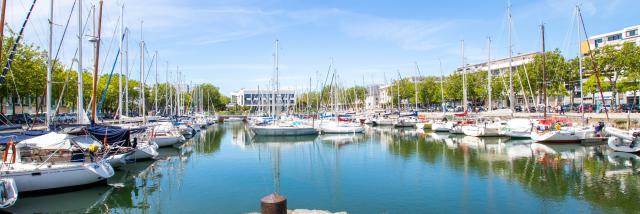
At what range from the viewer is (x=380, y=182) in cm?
2569

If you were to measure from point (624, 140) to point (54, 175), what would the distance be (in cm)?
4108

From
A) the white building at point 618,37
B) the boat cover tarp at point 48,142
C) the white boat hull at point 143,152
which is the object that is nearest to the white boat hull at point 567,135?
the white boat hull at point 143,152

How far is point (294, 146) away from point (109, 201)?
28213mm

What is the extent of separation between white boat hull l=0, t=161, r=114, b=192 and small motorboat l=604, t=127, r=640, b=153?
124ft

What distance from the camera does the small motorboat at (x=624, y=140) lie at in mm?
34625

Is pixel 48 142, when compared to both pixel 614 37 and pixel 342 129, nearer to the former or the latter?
pixel 342 129

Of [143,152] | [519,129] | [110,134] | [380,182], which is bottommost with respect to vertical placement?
[380,182]

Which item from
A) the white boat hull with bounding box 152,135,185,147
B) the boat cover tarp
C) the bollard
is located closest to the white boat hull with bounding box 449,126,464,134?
the white boat hull with bounding box 152,135,185,147

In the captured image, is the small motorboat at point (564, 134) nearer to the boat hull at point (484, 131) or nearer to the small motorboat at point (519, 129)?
the small motorboat at point (519, 129)

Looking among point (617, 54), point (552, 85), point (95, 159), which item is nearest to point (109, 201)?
point (95, 159)

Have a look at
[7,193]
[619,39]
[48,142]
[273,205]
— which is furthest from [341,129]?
[619,39]

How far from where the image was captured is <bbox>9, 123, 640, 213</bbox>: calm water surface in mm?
19766

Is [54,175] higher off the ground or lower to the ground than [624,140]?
lower

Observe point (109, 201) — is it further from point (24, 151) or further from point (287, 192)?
point (287, 192)
